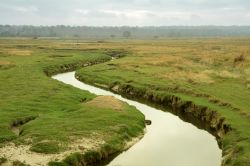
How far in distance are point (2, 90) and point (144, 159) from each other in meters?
30.8

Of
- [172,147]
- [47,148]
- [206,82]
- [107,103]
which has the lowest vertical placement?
[172,147]

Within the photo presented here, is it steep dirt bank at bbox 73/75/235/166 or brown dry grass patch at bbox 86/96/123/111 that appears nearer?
steep dirt bank at bbox 73/75/235/166

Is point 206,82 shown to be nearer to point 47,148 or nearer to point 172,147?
point 172,147

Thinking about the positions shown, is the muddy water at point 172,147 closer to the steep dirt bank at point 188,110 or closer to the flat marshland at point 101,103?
the steep dirt bank at point 188,110

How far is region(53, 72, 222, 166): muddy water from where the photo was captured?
109ft

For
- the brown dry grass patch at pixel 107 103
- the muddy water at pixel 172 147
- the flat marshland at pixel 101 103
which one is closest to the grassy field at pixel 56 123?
the flat marshland at pixel 101 103

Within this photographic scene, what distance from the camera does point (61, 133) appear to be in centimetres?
3609

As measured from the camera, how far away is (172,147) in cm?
3725

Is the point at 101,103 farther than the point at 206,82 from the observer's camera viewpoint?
No

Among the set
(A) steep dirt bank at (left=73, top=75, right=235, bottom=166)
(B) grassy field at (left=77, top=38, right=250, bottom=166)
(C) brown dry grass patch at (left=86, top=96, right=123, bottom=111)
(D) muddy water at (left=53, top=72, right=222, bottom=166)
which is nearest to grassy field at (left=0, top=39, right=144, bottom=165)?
(C) brown dry grass patch at (left=86, top=96, right=123, bottom=111)

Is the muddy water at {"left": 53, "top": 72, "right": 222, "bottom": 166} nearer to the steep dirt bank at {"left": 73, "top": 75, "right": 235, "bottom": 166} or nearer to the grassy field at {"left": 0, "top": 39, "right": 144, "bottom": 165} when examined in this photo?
the steep dirt bank at {"left": 73, "top": 75, "right": 235, "bottom": 166}

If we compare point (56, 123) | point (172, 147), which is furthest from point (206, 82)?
point (56, 123)

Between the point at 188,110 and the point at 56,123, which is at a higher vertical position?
the point at 56,123

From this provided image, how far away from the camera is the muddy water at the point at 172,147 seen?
33281 mm
